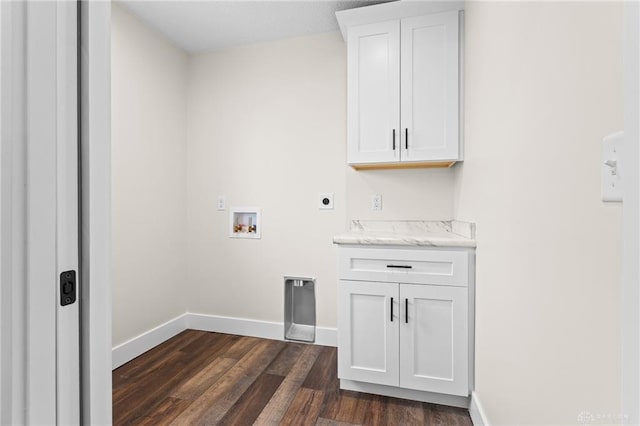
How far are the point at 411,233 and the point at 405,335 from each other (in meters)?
0.78

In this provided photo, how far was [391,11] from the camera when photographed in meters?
1.99

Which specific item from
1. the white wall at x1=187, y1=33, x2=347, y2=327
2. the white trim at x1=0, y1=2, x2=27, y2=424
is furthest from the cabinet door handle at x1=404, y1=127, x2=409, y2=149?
the white trim at x1=0, y1=2, x2=27, y2=424

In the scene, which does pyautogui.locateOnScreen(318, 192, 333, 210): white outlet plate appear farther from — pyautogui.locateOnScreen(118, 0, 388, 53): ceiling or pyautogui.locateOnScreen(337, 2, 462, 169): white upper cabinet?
pyautogui.locateOnScreen(118, 0, 388, 53): ceiling

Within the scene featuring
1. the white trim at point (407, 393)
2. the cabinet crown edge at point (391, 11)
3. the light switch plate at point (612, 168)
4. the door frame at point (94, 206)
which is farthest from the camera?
the cabinet crown edge at point (391, 11)

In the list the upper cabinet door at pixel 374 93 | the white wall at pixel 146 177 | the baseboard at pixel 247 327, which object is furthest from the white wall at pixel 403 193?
the white wall at pixel 146 177

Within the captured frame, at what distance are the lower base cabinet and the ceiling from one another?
188 cm

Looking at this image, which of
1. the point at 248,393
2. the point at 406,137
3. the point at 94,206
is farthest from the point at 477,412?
the point at 94,206

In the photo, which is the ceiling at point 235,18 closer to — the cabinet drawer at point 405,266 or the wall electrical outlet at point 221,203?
the wall electrical outlet at point 221,203

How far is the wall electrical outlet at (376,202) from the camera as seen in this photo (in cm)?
239

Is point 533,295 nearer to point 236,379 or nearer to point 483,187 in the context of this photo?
point 483,187

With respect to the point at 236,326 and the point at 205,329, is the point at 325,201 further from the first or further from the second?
the point at 205,329

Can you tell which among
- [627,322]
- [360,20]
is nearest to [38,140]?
[627,322]

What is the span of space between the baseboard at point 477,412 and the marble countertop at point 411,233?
0.76 meters

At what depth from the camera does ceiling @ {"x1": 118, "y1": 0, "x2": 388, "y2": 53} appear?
2.18 metres
